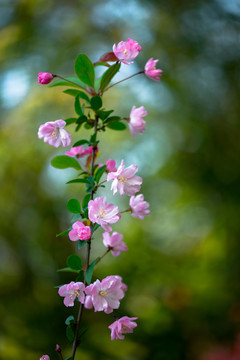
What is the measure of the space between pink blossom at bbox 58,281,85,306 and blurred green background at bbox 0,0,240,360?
4.12ft

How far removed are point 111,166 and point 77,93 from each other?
0.44 ft

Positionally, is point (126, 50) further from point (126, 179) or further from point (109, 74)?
point (126, 179)

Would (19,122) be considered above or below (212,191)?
above

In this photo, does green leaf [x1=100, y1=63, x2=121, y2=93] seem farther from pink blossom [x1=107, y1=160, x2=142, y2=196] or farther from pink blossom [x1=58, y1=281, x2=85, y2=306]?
pink blossom [x1=58, y1=281, x2=85, y2=306]

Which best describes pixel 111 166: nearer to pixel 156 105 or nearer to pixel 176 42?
pixel 156 105

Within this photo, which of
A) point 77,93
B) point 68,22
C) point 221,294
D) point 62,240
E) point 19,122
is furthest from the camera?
point 68,22

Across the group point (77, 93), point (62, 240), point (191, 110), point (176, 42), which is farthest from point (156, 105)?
point (77, 93)

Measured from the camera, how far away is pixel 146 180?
6.01 ft

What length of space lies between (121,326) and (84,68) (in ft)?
1.32

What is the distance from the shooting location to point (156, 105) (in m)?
2.01

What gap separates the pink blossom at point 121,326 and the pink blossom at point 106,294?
3 centimetres

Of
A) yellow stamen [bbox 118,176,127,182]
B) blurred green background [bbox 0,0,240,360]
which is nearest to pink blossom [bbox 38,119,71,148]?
yellow stamen [bbox 118,176,127,182]

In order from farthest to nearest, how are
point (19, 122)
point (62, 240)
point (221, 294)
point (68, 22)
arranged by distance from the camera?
1. point (68, 22)
2. point (19, 122)
3. point (62, 240)
4. point (221, 294)

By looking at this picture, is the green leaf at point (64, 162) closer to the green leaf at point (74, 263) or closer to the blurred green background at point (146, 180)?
the green leaf at point (74, 263)
